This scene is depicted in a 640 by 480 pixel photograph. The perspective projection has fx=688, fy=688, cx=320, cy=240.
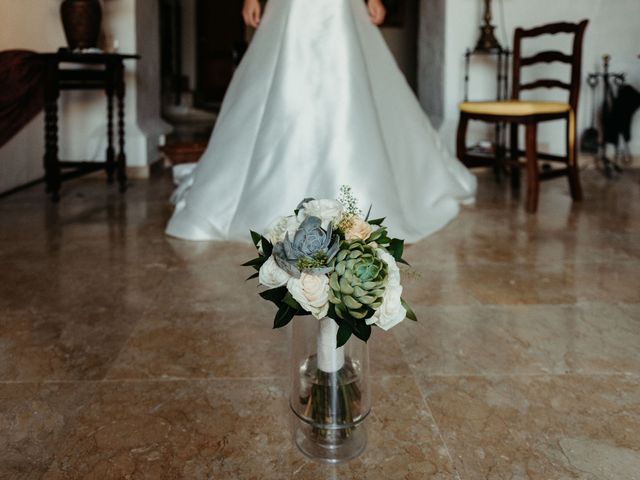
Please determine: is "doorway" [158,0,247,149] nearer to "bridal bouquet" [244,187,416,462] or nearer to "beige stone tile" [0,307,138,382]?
"beige stone tile" [0,307,138,382]

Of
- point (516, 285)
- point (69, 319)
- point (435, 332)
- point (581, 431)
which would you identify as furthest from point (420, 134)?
point (581, 431)

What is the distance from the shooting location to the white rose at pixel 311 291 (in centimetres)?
95

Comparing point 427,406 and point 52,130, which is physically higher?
point 52,130

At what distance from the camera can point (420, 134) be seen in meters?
3.15

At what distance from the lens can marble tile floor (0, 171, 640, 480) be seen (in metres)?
1.14

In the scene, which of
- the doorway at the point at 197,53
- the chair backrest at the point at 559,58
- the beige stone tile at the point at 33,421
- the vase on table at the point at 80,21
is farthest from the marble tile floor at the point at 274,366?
the doorway at the point at 197,53

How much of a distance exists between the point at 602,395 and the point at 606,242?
1.49m

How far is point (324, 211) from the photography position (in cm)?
103

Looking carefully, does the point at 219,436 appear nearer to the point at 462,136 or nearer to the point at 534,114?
the point at 534,114

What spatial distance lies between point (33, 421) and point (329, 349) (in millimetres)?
587

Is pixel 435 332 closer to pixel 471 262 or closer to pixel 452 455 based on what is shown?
pixel 452 455

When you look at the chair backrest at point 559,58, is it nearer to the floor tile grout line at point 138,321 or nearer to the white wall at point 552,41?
the white wall at point 552,41

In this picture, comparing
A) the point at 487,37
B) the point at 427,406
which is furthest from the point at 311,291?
the point at 487,37

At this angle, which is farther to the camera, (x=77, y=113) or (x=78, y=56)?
(x=77, y=113)
